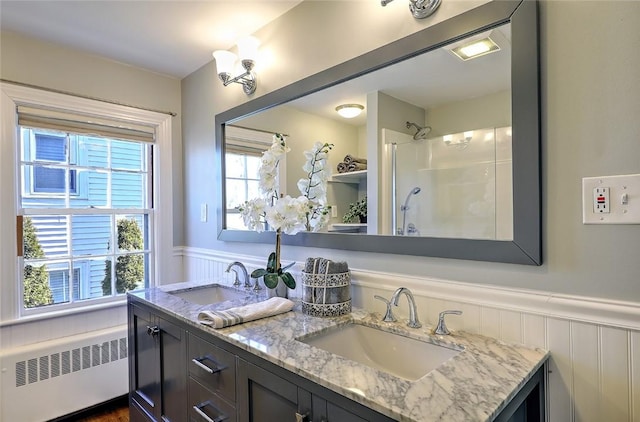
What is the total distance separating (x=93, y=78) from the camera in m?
2.38

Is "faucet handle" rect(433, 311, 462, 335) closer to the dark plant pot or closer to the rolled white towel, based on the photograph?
the rolled white towel

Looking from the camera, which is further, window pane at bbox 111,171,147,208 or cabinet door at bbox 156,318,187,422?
window pane at bbox 111,171,147,208

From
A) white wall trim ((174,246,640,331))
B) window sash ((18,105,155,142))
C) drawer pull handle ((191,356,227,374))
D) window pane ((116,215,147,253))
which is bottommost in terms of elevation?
drawer pull handle ((191,356,227,374))

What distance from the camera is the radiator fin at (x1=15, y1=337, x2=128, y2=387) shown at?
6.76 ft


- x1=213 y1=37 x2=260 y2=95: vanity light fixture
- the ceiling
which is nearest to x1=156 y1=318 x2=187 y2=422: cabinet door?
x1=213 y1=37 x2=260 y2=95: vanity light fixture

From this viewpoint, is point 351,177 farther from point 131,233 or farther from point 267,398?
point 131,233

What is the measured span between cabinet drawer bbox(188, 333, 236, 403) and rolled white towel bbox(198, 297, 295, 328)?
3.3 inches

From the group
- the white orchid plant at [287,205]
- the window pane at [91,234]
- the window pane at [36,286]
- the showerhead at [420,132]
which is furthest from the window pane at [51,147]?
the showerhead at [420,132]

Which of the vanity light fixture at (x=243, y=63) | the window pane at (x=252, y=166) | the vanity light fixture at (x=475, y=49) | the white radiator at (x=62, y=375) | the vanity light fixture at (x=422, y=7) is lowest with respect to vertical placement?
the white radiator at (x=62, y=375)

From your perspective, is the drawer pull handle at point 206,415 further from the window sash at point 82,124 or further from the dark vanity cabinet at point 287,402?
the window sash at point 82,124

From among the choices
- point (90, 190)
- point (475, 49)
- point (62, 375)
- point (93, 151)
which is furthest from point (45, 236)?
point (475, 49)

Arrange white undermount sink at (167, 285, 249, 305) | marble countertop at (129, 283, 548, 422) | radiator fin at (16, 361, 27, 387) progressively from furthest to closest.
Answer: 1. radiator fin at (16, 361, 27, 387)
2. white undermount sink at (167, 285, 249, 305)
3. marble countertop at (129, 283, 548, 422)

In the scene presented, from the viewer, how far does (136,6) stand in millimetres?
1815

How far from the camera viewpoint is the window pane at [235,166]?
86.7 inches
